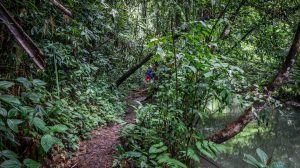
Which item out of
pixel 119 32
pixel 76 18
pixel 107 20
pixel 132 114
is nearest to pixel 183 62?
pixel 76 18

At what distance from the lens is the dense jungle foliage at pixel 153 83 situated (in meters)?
2.22

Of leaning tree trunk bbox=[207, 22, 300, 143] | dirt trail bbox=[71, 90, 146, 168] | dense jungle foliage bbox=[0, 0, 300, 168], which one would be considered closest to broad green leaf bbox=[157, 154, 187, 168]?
dense jungle foliage bbox=[0, 0, 300, 168]

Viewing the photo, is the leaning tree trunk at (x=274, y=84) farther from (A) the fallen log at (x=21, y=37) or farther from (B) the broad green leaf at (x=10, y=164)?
(B) the broad green leaf at (x=10, y=164)

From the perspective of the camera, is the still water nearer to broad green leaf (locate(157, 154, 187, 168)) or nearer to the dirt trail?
the dirt trail

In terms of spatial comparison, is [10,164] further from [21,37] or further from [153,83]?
[153,83]

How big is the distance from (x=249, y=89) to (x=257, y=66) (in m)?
1.20

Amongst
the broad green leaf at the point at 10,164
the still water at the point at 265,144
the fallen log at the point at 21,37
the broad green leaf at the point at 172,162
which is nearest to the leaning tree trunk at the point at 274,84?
the still water at the point at 265,144

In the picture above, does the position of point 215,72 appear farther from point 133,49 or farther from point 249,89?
point 133,49

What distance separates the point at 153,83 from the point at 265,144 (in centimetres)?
388

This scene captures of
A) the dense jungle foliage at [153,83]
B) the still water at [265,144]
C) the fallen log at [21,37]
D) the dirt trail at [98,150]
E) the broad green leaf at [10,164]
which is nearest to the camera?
the broad green leaf at [10,164]

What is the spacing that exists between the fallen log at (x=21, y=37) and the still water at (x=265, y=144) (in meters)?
4.35

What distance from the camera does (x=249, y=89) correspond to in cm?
299

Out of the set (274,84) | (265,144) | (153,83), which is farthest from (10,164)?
(265,144)

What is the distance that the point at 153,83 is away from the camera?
4539 mm
